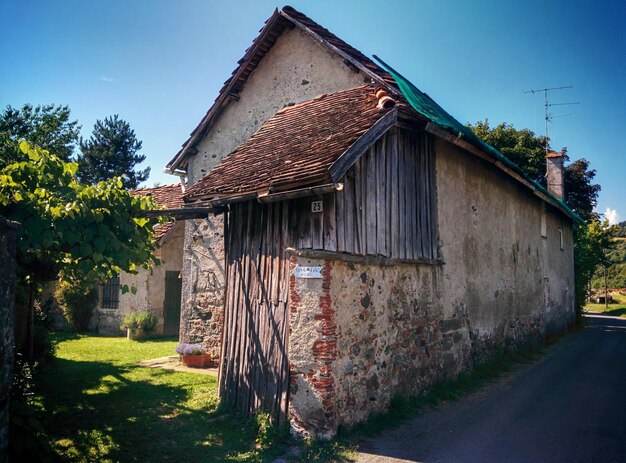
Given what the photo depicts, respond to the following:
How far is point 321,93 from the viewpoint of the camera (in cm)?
945

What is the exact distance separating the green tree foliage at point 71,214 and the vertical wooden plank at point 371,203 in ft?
10.6

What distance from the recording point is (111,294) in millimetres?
17125

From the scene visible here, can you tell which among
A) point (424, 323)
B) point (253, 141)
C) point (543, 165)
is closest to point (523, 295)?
point (424, 323)

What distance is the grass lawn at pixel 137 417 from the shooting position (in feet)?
18.2

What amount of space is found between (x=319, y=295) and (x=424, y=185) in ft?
12.1

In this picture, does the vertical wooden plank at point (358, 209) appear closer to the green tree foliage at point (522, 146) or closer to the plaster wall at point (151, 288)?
the plaster wall at point (151, 288)

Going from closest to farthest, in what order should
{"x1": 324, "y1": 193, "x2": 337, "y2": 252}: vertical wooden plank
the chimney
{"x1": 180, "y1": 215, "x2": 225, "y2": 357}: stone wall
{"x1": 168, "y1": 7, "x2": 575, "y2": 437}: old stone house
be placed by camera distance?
{"x1": 168, "y1": 7, "x2": 575, "y2": 437}: old stone house → {"x1": 324, "y1": 193, "x2": 337, "y2": 252}: vertical wooden plank → {"x1": 180, "y1": 215, "x2": 225, "y2": 357}: stone wall → the chimney

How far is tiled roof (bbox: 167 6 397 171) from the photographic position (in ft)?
28.3

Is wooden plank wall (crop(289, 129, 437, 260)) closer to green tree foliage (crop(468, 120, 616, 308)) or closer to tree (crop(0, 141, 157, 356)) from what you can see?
tree (crop(0, 141, 157, 356))

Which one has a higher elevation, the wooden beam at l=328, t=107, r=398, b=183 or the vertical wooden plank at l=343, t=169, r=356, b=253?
the wooden beam at l=328, t=107, r=398, b=183

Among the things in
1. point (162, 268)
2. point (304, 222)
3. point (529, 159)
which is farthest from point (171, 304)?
point (529, 159)

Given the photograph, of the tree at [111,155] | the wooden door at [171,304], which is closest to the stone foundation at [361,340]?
the wooden door at [171,304]

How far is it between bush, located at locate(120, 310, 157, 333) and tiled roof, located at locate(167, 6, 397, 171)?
6185 millimetres

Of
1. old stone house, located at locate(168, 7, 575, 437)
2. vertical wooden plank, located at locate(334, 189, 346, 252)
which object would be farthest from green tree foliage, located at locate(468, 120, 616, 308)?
vertical wooden plank, located at locate(334, 189, 346, 252)
